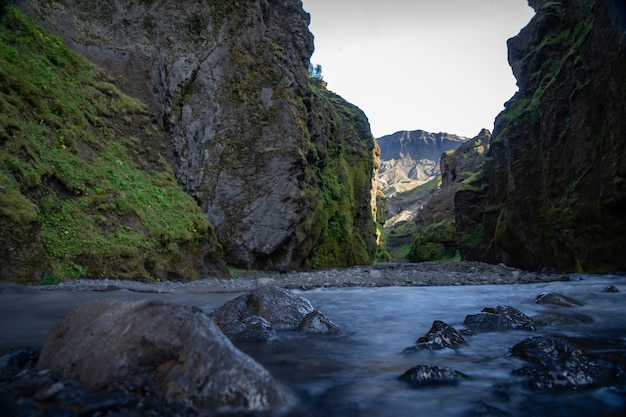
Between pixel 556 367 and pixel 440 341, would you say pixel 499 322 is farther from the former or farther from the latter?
pixel 556 367

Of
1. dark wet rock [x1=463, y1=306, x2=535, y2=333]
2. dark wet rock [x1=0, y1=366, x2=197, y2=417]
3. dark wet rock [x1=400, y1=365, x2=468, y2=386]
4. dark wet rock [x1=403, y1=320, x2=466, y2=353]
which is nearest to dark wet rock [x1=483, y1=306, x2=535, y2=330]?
dark wet rock [x1=463, y1=306, x2=535, y2=333]

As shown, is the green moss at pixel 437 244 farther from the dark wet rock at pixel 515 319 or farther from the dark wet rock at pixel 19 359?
the dark wet rock at pixel 19 359

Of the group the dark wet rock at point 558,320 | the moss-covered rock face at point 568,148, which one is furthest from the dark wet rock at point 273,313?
the moss-covered rock face at point 568,148

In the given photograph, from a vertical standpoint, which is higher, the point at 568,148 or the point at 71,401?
the point at 568,148

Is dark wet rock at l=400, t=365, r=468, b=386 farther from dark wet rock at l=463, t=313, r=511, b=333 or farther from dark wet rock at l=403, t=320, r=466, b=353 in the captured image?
dark wet rock at l=463, t=313, r=511, b=333

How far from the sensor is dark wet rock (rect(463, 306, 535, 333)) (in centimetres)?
493

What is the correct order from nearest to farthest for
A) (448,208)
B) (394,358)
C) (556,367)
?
(556,367) < (394,358) < (448,208)

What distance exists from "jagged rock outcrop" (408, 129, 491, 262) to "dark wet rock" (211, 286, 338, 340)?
33.3 meters

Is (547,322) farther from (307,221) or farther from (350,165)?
(350,165)

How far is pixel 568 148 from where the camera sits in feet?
57.5

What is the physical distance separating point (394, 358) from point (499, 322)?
7.08 feet

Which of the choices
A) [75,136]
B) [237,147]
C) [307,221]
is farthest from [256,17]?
[75,136]

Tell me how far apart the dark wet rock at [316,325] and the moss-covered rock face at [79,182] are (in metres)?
6.93

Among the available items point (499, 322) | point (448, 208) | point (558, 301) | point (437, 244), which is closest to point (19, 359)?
point (499, 322)
